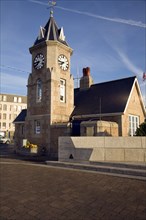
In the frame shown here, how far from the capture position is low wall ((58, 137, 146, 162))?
1331 centimetres

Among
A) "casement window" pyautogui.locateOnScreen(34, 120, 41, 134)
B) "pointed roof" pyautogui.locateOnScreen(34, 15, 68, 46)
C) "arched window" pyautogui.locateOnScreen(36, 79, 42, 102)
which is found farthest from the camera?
"pointed roof" pyautogui.locateOnScreen(34, 15, 68, 46)

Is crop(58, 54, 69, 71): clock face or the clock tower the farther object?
crop(58, 54, 69, 71): clock face

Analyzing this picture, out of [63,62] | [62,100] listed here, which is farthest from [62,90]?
[63,62]

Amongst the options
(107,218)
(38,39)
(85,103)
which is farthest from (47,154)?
(107,218)

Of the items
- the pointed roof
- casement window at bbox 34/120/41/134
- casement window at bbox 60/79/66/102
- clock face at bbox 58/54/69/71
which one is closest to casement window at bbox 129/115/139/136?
casement window at bbox 60/79/66/102

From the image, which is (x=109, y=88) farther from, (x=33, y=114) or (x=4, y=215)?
(x=4, y=215)

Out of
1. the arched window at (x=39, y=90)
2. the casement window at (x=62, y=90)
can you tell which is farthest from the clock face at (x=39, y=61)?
the casement window at (x=62, y=90)

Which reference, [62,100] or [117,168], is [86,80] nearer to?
[62,100]

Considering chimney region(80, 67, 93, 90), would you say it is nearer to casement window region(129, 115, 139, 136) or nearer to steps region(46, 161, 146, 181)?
casement window region(129, 115, 139, 136)

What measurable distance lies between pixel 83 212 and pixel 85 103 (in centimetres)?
2021

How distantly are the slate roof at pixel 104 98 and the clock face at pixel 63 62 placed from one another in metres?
4.97

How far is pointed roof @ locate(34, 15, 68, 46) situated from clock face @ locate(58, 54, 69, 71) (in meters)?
2.32

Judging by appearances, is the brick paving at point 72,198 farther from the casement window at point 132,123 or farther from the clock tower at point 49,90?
the casement window at point 132,123

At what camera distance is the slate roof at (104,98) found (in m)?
21.6
